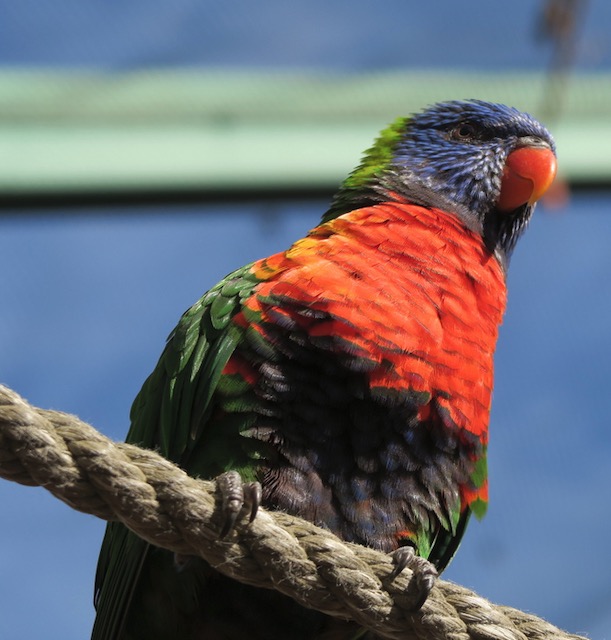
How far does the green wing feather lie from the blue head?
65 cm

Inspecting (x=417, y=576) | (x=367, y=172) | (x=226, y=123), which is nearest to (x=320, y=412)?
(x=417, y=576)

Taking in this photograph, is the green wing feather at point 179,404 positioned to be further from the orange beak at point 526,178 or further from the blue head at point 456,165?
the orange beak at point 526,178

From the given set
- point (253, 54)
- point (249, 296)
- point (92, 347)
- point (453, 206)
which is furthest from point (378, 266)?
point (92, 347)

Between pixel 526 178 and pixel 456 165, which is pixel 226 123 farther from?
pixel 526 178

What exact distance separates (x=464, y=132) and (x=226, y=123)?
1707mm

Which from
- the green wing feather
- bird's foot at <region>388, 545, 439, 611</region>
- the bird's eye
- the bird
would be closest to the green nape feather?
the bird's eye

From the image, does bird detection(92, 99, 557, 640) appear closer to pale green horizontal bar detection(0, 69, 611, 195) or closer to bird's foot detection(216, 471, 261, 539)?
bird's foot detection(216, 471, 261, 539)

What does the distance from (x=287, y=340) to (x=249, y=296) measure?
7.6 inches

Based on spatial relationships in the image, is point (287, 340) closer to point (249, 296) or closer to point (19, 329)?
point (249, 296)

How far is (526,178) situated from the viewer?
335 centimetres

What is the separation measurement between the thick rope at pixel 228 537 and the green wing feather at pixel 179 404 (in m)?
0.56

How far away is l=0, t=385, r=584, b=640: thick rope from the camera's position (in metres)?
1.69

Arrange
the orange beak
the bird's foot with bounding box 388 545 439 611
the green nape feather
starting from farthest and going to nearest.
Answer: the orange beak < the green nape feather < the bird's foot with bounding box 388 545 439 611

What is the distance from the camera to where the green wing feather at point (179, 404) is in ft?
8.06
